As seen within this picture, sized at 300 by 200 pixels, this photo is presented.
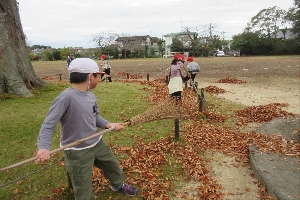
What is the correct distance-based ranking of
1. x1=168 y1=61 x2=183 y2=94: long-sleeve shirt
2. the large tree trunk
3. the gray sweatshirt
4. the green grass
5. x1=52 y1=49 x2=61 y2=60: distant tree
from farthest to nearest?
x1=52 y1=49 x2=61 y2=60: distant tree < the large tree trunk < x1=168 y1=61 x2=183 y2=94: long-sleeve shirt < the green grass < the gray sweatshirt

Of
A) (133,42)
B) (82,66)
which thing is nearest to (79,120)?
(82,66)

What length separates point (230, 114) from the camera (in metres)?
8.85

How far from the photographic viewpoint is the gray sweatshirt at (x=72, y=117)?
2.62 m

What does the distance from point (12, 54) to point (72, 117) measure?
9.52 m

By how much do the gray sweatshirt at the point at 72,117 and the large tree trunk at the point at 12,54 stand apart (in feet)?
28.0

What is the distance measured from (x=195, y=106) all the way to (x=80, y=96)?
6.79 m

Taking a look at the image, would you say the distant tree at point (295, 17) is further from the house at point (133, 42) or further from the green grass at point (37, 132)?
the green grass at point (37, 132)

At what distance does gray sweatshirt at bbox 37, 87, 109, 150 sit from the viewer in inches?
103

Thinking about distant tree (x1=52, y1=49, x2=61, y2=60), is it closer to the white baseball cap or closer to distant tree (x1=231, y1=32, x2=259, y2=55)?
distant tree (x1=231, y1=32, x2=259, y2=55)

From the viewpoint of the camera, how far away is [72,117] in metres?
2.82

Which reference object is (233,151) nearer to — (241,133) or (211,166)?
(211,166)

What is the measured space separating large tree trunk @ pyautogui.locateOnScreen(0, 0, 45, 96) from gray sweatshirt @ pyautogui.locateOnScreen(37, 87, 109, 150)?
8.54 meters

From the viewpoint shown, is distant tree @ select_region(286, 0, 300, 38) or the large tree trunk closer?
the large tree trunk

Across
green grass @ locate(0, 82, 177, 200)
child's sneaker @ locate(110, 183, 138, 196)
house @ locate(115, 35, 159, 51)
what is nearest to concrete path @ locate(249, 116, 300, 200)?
child's sneaker @ locate(110, 183, 138, 196)
